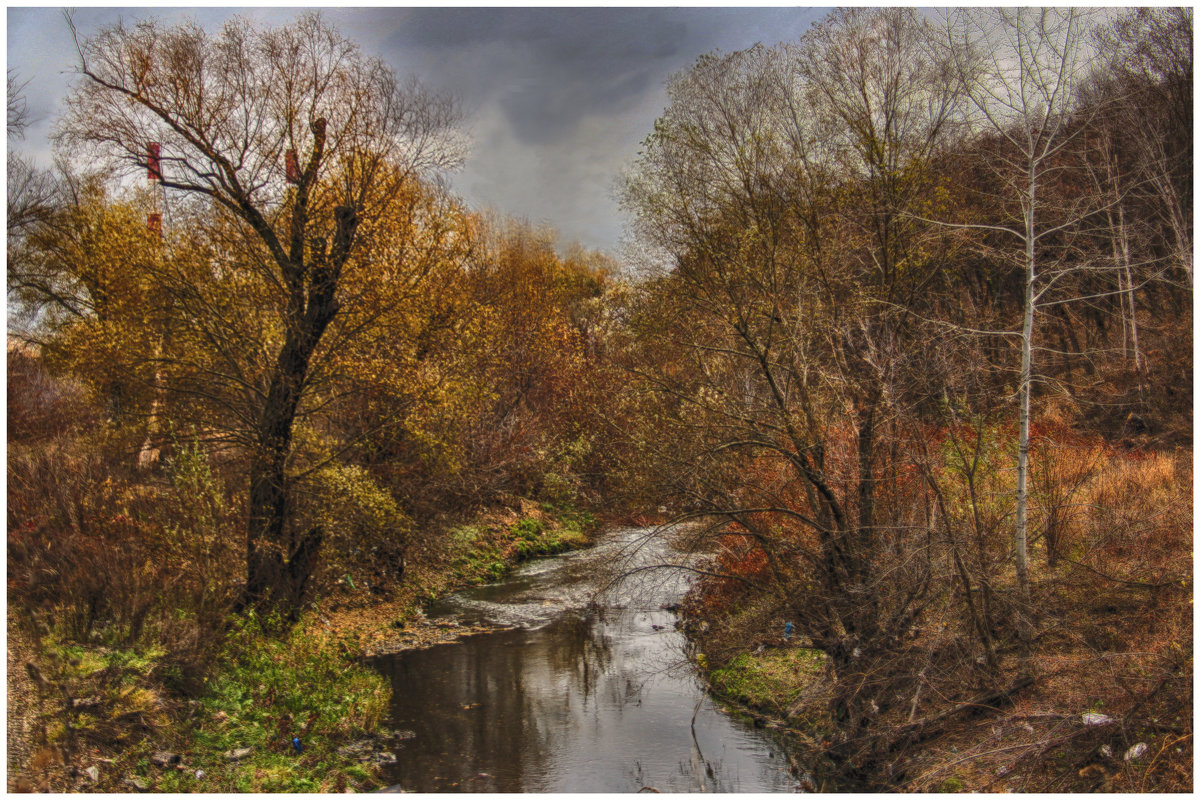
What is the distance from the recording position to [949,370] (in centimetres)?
922

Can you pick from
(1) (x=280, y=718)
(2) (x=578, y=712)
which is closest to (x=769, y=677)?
(2) (x=578, y=712)

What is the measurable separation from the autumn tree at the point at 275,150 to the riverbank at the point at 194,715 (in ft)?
7.63

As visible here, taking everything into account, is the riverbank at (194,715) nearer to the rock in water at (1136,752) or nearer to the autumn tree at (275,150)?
the autumn tree at (275,150)

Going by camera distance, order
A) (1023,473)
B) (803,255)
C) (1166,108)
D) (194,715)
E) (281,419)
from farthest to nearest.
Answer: (1166,108)
(281,419)
(803,255)
(1023,473)
(194,715)

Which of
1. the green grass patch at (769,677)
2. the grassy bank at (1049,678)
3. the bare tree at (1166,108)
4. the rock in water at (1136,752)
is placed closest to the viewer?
the rock in water at (1136,752)

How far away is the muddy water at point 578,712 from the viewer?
9.34m

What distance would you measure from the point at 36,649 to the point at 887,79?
1303 cm

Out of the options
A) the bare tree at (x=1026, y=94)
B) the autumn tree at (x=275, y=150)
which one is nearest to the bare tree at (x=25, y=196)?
the autumn tree at (x=275, y=150)

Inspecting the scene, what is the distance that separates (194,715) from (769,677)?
26.7ft

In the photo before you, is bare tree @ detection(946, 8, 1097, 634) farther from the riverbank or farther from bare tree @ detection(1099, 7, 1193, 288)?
bare tree @ detection(1099, 7, 1193, 288)

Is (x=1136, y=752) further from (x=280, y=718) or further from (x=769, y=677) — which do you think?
(x=280, y=718)

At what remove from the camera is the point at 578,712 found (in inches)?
446

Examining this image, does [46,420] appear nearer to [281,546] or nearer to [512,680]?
[281,546]

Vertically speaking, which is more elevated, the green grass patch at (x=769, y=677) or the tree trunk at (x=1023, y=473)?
the tree trunk at (x=1023, y=473)
